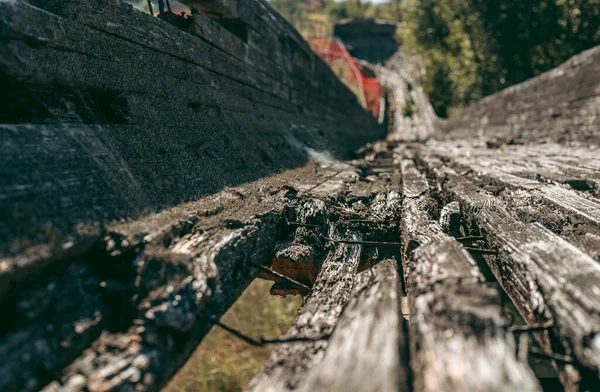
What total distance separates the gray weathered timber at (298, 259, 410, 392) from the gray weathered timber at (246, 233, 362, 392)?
0.11 m

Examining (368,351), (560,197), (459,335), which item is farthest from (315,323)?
(560,197)

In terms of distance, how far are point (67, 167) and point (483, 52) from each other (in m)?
15.8

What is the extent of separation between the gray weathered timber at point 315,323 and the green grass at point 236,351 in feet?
20.8

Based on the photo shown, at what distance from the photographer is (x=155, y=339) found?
1072 millimetres

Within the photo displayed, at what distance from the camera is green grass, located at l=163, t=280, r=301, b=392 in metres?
8.07

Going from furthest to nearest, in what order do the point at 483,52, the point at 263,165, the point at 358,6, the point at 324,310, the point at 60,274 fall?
the point at 358,6 → the point at 483,52 → the point at 263,165 → the point at 324,310 → the point at 60,274

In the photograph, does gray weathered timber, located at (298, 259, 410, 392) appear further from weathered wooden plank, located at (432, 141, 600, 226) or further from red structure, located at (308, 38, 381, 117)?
red structure, located at (308, 38, 381, 117)

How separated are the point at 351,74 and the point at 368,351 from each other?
79.6 feet

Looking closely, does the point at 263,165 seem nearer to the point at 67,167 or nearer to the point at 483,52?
the point at 67,167

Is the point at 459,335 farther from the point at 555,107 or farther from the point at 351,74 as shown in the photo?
the point at 351,74

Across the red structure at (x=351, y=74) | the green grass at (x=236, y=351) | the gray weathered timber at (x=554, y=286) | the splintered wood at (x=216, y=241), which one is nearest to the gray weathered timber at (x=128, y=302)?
the splintered wood at (x=216, y=241)

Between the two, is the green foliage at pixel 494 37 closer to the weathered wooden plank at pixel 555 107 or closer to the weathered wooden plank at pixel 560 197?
the weathered wooden plank at pixel 555 107

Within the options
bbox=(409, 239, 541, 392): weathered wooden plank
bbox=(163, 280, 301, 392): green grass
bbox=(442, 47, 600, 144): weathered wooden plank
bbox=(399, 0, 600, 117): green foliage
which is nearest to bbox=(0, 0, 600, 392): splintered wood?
bbox=(409, 239, 541, 392): weathered wooden plank

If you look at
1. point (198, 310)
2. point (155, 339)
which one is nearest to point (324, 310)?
point (198, 310)
